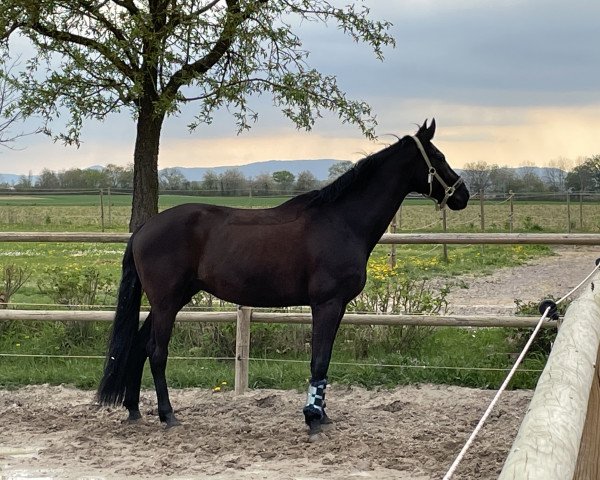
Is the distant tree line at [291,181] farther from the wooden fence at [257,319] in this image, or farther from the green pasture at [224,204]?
the wooden fence at [257,319]

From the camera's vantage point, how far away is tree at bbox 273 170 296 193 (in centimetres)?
2267

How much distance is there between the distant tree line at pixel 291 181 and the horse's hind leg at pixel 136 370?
11.8m

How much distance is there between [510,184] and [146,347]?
2210 cm

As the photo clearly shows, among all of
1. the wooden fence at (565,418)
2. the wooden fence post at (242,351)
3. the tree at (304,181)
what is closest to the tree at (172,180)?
the tree at (304,181)

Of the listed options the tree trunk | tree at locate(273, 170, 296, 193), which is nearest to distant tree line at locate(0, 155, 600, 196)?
tree at locate(273, 170, 296, 193)

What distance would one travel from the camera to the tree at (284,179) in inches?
893

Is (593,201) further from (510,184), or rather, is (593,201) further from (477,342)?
(477,342)

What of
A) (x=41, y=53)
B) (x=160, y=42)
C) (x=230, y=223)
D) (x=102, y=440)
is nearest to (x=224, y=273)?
(x=230, y=223)

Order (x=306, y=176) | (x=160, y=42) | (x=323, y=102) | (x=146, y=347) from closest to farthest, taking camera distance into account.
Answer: (x=146, y=347) → (x=160, y=42) → (x=323, y=102) → (x=306, y=176)

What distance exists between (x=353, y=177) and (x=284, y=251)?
690 millimetres

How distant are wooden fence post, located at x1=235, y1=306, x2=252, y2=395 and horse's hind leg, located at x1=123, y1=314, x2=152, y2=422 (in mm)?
858

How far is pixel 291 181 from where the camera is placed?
2267cm

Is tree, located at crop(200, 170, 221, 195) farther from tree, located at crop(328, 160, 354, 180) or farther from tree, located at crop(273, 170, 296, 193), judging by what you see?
tree, located at crop(328, 160, 354, 180)

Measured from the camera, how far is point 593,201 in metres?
22.5
